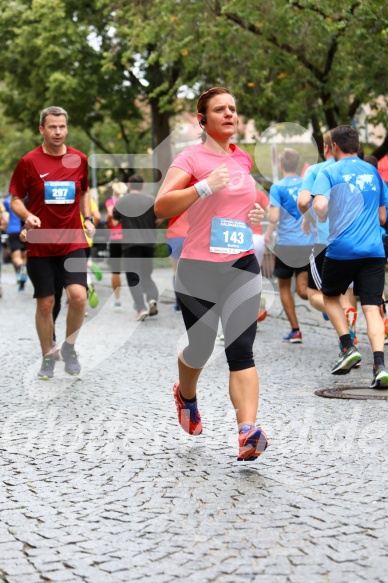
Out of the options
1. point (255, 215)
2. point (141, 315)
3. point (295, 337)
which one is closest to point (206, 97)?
point (255, 215)

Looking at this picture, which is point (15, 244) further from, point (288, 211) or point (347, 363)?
point (347, 363)

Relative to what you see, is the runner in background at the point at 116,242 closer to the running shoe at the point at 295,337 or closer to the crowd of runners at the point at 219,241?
the crowd of runners at the point at 219,241

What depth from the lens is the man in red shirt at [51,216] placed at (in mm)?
8484

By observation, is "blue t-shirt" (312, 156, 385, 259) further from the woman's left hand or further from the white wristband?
the white wristband

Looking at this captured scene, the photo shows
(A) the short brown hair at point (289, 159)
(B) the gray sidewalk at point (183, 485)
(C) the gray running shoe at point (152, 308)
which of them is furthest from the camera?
(C) the gray running shoe at point (152, 308)

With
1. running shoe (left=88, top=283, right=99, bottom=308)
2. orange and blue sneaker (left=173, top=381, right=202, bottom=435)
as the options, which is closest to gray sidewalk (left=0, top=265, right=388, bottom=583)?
orange and blue sneaker (left=173, top=381, right=202, bottom=435)

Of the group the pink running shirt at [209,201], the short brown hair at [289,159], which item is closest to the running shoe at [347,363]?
the pink running shirt at [209,201]

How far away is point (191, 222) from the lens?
557 centimetres

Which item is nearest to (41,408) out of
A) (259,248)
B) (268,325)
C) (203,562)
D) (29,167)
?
(29,167)

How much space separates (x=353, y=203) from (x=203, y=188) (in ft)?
10.1

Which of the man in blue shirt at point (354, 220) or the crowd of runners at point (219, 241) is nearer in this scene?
the crowd of runners at point (219, 241)

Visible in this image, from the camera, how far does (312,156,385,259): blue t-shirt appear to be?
8031 mm

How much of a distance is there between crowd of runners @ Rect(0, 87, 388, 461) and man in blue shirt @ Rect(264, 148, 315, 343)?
0.01m

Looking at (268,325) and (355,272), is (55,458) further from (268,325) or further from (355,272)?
(268,325)
